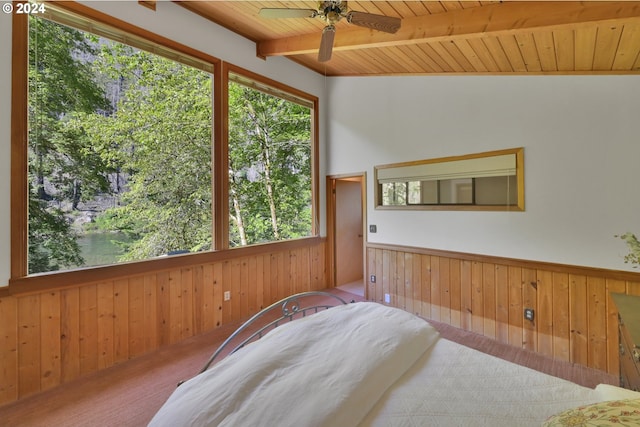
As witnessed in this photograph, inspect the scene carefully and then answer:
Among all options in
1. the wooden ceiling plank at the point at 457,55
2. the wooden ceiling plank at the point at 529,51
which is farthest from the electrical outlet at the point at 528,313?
the wooden ceiling plank at the point at 457,55

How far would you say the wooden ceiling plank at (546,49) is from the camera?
208 cm

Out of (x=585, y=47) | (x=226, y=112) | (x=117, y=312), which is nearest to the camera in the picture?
(x=585, y=47)

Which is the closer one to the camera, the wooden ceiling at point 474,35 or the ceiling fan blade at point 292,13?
the wooden ceiling at point 474,35

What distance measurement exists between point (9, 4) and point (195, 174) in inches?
68.7

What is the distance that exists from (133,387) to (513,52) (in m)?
4.10

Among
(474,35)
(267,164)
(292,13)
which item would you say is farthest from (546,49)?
(267,164)

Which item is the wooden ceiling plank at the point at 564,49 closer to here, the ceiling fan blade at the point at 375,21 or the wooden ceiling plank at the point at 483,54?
the wooden ceiling plank at the point at 483,54

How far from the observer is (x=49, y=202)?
7.31ft

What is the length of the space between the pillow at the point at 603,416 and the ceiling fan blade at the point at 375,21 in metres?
2.17

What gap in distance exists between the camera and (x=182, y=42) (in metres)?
2.95

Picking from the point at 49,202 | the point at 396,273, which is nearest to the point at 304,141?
the point at 396,273

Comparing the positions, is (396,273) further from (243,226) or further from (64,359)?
(64,359)

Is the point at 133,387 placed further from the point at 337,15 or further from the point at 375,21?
the point at 375,21

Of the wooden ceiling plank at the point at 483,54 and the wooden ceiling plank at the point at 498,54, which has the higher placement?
the wooden ceiling plank at the point at 483,54
